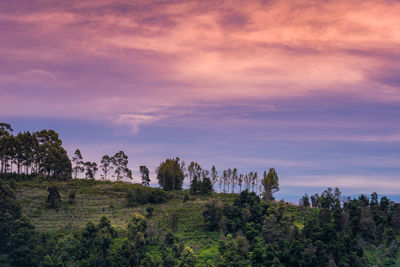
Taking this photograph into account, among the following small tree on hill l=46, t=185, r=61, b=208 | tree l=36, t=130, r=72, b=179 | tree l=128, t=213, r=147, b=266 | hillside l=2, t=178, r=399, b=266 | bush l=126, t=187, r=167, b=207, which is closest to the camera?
tree l=128, t=213, r=147, b=266

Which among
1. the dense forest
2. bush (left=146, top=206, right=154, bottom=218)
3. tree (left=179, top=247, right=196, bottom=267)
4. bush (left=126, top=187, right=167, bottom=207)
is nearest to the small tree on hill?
the dense forest

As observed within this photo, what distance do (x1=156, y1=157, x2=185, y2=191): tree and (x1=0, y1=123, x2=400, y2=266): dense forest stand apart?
66cm

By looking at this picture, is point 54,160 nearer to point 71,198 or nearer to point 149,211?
point 71,198

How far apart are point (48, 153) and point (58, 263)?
275 feet

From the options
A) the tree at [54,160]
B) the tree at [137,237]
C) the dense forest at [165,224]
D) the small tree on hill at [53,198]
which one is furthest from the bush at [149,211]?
the tree at [54,160]

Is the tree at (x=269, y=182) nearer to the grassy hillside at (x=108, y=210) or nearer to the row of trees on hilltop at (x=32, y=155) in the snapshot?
the grassy hillside at (x=108, y=210)

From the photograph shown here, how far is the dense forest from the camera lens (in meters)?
92.9

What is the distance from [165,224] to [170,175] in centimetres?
5372

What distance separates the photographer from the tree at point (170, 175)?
171375mm

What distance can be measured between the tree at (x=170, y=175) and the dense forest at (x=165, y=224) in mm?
661

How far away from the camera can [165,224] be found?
118062mm

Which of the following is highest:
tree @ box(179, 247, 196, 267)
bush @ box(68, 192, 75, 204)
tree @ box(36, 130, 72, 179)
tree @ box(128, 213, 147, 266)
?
tree @ box(36, 130, 72, 179)

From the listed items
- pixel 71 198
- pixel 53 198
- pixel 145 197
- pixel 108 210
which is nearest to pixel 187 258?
pixel 108 210

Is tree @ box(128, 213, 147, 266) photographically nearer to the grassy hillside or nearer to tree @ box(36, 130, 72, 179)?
the grassy hillside
